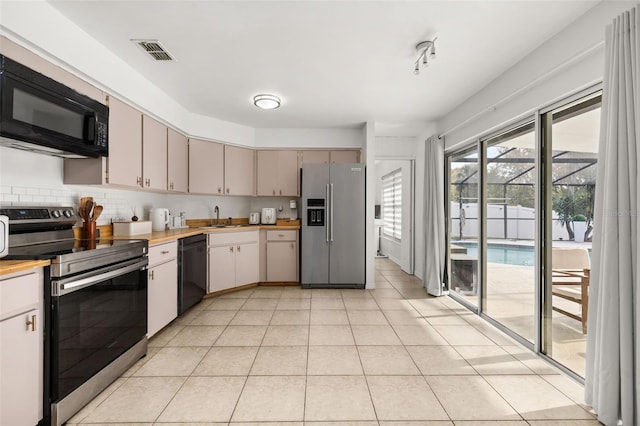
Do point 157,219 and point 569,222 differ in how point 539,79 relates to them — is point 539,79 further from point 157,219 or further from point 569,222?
point 157,219

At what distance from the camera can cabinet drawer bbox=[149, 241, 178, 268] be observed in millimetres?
2783

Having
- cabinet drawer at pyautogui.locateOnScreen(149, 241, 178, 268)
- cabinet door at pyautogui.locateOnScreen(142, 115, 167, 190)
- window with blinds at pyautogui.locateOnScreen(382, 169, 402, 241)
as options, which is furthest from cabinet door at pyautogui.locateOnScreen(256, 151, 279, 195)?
window with blinds at pyautogui.locateOnScreen(382, 169, 402, 241)

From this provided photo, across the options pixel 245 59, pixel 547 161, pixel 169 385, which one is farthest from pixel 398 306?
pixel 245 59

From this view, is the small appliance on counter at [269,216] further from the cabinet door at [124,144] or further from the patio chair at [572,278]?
the patio chair at [572,278]

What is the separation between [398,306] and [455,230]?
1.32m

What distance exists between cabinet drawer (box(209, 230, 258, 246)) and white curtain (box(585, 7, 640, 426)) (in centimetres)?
388

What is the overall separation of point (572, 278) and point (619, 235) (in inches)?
32.9

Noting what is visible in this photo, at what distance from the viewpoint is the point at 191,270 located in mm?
3596

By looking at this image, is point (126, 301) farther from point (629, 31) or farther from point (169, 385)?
point (629, 31)

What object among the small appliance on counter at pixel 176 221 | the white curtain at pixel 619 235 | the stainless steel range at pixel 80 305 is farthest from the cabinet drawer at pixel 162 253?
the white curtain at pixel 619 235

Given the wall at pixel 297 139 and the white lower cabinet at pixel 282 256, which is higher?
the wall at pixel 297 139

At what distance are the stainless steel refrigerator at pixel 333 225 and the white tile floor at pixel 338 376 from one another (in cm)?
112

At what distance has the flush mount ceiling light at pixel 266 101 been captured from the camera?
3684 millimetres

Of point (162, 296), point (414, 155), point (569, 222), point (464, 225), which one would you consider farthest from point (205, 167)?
point (569, 222)
